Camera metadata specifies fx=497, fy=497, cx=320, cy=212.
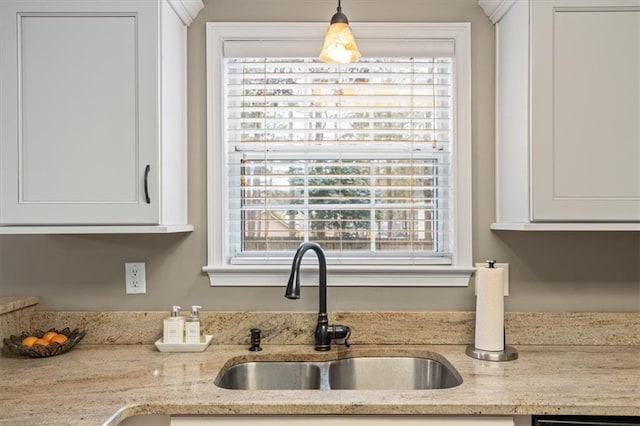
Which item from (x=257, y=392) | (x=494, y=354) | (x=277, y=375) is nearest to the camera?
(x=257, y=392)

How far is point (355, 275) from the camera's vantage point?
199 cm

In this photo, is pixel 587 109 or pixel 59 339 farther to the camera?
pixel 59 339

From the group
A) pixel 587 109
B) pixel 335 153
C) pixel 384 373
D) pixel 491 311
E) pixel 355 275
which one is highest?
pixel 587 109

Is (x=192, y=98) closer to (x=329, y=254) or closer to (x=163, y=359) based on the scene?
(x=329, y=254)

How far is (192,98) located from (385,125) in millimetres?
796

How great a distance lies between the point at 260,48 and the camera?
6.61 ft

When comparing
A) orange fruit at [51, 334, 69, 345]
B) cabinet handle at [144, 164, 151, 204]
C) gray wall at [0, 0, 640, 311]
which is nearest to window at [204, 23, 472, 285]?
gray wall at [0, 0, 640, 311]

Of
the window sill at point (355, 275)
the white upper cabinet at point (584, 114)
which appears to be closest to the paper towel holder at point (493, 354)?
the window sill at point (355, 275)

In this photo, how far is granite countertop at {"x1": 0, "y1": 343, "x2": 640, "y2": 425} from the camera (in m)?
1.34

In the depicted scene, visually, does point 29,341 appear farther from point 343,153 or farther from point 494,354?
point 494,354

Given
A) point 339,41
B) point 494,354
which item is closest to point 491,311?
point 494,354

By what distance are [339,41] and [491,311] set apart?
107cm

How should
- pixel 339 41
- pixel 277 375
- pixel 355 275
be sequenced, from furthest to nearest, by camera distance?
pixel 355 275 → pixel 277 375 → pixel 339 41

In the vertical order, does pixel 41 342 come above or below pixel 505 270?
below
